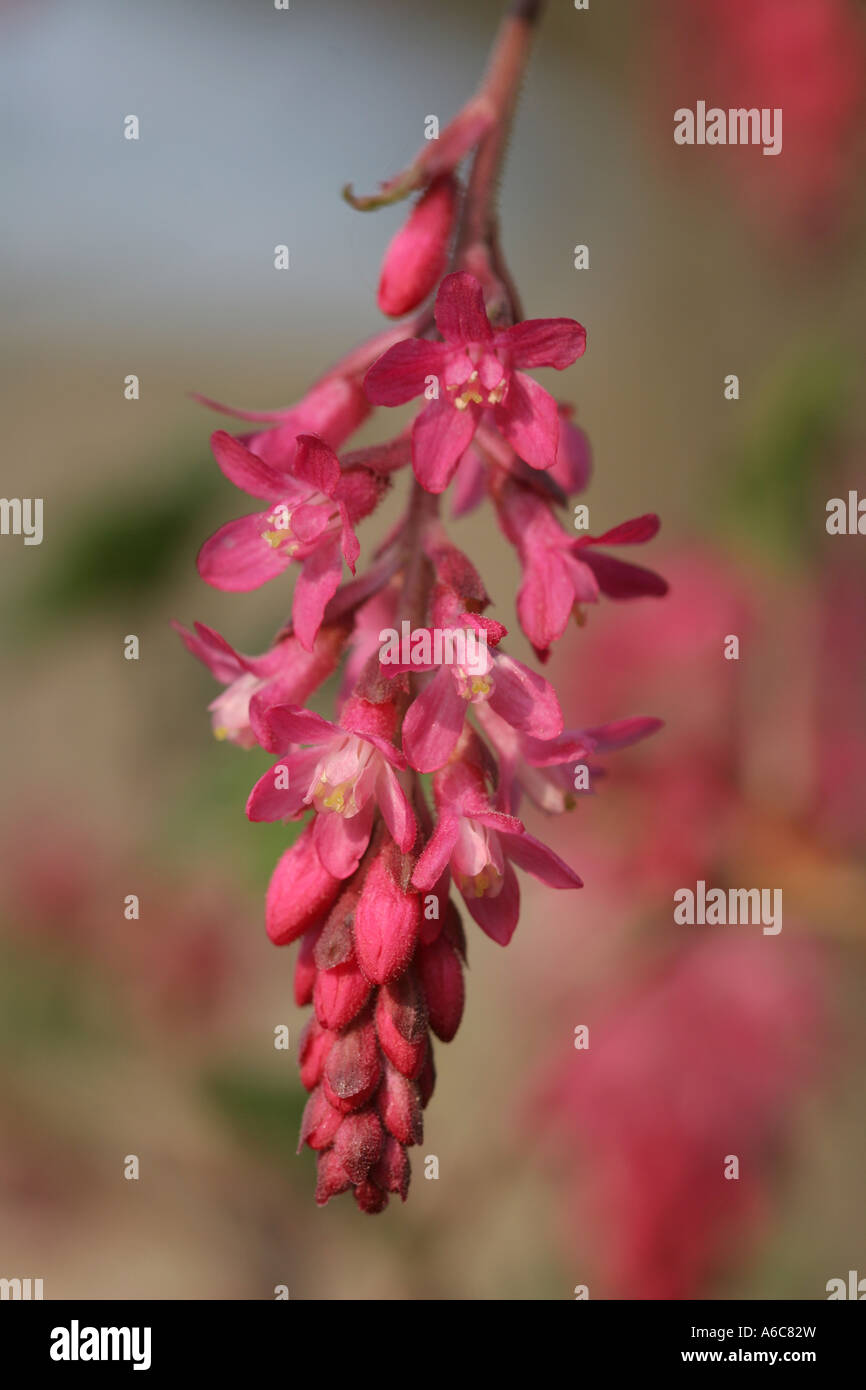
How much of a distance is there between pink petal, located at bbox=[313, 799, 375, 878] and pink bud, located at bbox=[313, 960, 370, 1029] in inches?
2.7

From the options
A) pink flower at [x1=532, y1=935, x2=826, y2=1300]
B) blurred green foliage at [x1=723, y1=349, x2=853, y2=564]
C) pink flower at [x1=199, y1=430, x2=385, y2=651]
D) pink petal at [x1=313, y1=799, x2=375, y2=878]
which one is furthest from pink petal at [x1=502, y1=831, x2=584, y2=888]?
pink flower at [x1=532, y1=935, x2=826, y2=1300]

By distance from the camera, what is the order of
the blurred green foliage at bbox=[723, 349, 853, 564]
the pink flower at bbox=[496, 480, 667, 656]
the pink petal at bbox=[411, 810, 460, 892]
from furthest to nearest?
the blurred green foliage at bbox=[723, 349, 853, 564], the pink flower at bbox=[496, 480, 667, 656], the pink petal at bbox=[411, 810, 460, 892]

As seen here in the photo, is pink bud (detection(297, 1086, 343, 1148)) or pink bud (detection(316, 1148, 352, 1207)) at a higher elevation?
pink bud (detection(297, 1086, 343, 1148))

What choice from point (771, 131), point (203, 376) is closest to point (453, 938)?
point (771, 131)

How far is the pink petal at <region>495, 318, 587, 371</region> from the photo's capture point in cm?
75

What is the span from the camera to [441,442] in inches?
30.5

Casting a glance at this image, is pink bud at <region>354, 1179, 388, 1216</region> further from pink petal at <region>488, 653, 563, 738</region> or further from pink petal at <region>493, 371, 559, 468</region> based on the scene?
pink petal at <region>493, 371, 559, 468</region>

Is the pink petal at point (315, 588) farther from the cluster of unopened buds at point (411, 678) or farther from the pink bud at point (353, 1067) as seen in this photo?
the pink bud at point (353, 1067)

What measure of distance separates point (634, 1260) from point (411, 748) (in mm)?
1683

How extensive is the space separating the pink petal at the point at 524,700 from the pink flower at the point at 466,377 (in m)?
0.13

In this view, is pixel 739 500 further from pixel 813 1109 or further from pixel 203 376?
pixel 203 376

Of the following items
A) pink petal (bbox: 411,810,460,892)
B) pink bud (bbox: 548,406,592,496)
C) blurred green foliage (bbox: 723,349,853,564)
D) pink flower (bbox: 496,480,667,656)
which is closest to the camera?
pink petal (bbox: 411,810,460,892)
